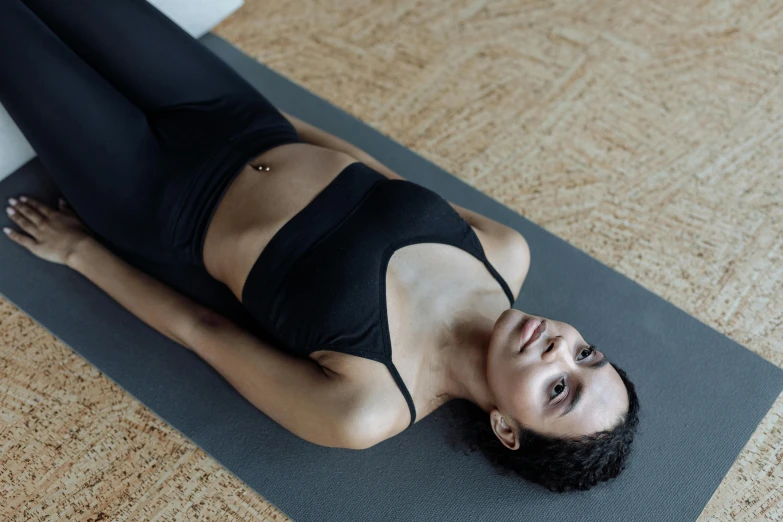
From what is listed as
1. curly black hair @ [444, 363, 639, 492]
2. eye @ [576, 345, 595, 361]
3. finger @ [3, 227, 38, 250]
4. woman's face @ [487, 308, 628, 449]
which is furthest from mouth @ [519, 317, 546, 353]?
finger @ [3, 227, 38, 250]

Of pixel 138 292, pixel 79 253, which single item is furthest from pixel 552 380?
pixel 79 253

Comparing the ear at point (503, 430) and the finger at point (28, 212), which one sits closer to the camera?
the ear at point (503, 430)

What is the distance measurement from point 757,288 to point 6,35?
234cm

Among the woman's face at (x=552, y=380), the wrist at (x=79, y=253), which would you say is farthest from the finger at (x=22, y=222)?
the woman's face at (x=552, y=380)

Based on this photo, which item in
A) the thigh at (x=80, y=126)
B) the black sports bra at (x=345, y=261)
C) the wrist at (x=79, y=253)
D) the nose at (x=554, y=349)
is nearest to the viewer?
the nose at (x=554, y=349)

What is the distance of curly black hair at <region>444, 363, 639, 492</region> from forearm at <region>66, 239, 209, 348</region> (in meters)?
0.86

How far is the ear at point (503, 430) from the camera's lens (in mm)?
1679

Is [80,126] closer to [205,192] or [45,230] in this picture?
[205,192]

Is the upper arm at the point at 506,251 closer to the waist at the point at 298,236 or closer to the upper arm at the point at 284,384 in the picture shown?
the waist at the point at 298,236

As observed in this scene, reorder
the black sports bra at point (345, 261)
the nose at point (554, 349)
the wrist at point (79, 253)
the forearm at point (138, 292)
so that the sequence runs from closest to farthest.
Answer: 1. the nose at point (554, 349)
2. the black sports bra at point (345, 261)
3. the forearm at point (138, 292)
4. the wrist at point (79, 253)

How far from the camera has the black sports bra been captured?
1670 mm

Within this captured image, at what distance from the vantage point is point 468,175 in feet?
7.95

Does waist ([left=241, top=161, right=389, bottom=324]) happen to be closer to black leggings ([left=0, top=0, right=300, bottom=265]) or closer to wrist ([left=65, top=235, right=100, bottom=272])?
black leggings ([left=0, top=0, right=300, bottom=265])

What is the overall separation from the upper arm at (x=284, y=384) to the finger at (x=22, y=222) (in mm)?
661
